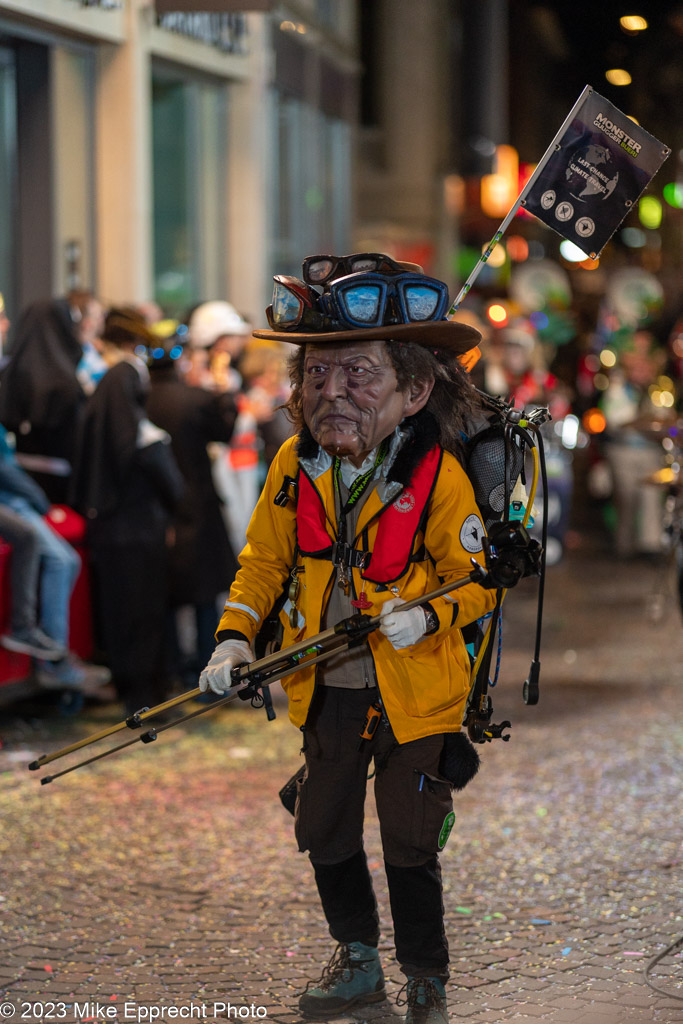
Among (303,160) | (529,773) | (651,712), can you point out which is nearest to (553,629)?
(651,712)

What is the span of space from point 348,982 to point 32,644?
353 centimetres

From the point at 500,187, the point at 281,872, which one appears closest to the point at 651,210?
the point at 500,187

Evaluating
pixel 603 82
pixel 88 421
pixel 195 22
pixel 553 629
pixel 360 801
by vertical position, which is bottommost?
pixel 553 629

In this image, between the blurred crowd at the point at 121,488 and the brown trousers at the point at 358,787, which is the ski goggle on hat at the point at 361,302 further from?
the blurred crowd at the point at 121,488

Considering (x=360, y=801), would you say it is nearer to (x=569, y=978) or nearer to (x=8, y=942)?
(x=569, y=978)

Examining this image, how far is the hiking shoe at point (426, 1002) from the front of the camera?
12.8 ft

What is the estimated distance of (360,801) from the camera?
410 cm

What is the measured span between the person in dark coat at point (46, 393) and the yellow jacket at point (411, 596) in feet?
14.5

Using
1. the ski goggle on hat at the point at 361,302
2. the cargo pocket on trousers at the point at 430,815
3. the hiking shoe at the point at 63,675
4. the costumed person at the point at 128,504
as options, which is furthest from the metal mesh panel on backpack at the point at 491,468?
the hiking shoe at the point at 63,675

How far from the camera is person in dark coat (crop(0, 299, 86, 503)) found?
8258 millimetres

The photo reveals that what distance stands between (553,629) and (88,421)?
13.3 ft

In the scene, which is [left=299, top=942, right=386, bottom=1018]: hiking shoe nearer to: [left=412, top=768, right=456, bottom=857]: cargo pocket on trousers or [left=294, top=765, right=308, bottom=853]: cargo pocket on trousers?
[left=294, top=765, right=308, bottom=853]: cargo pocket on trousers

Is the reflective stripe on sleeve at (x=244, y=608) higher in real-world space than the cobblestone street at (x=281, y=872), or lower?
higher

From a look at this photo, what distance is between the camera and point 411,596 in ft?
12.8
